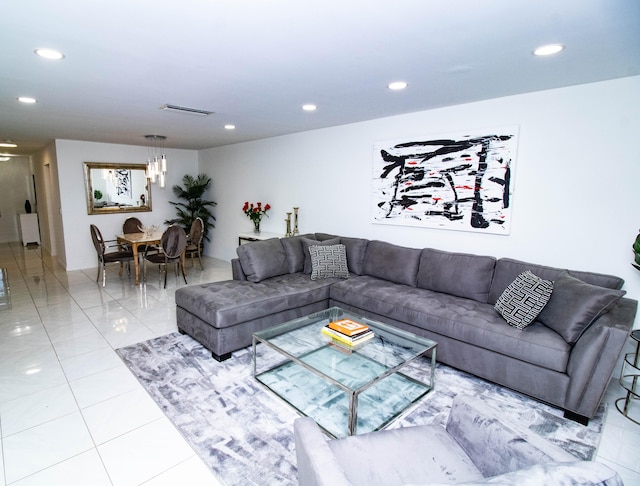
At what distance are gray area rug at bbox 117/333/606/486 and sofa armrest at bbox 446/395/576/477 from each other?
671 mm

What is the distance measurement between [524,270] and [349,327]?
165cm

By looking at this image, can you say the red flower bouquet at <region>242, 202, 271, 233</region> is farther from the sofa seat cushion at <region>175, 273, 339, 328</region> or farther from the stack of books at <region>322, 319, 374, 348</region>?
the stack of books at <region>322, 319, 374, 348</region>

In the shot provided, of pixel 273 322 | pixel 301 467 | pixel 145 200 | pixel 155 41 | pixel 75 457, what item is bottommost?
pixel 75 457

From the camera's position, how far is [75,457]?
75.9 inches

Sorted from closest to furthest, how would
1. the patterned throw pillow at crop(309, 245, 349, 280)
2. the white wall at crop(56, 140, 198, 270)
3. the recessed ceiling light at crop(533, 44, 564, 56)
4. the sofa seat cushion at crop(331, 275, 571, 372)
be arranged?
→ the recessed ceiling light at crop(533, 44, 564, 56) → the sofa seat cushion at crop(331, 275, 571, 372) → the patterned throw pillow at crop(309, 245, 349, 280) → the white wall at crop(56, 140, 198, 270)

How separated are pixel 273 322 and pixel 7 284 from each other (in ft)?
16.2

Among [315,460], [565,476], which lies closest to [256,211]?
[315,460]

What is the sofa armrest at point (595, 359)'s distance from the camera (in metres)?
2.09

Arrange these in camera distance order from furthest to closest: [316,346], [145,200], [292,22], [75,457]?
[145,200]
[316,346]
[75,457]
[292,22]

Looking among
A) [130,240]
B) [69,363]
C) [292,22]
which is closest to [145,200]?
[130,240]

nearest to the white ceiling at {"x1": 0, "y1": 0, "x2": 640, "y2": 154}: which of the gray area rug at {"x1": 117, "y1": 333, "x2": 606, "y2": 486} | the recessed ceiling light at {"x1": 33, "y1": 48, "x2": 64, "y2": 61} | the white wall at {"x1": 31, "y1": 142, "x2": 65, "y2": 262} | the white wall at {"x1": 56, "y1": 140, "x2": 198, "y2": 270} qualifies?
the recessed ceiling light at {"x1": 33, "y1": 48, "x2": 64, "y2": 61}

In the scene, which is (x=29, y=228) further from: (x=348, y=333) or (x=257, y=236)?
(x=348, y=333)

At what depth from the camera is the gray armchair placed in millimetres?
1172

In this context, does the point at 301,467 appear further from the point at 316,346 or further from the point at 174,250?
the point at 174,250
